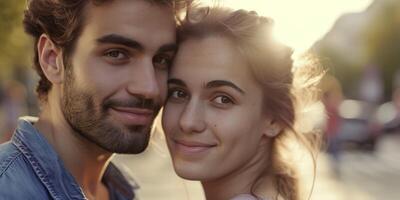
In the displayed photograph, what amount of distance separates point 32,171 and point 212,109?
76 centimetres

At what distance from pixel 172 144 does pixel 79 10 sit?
668 mm

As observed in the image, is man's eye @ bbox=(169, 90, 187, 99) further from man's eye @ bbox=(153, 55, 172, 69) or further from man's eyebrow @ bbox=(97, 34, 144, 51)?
man's eyebrow @ bbox=(97, 34, 144, 51)

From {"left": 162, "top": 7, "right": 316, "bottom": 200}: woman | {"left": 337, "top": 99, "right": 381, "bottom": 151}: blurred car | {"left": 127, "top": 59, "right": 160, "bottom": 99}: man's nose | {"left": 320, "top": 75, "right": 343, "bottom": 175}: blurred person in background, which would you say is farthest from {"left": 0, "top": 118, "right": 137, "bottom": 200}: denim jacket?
{"left": 337, "top": 99, "right": 381, "bottom": 151}: blurred car

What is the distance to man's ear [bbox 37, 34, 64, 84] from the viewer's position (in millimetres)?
3115

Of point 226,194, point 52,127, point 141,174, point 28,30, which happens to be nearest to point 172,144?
point 226,194

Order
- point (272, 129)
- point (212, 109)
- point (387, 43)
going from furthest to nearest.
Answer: point (387, 43) < point (272, 129) < point (212, 109)

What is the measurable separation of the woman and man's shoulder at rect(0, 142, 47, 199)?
2.13ft

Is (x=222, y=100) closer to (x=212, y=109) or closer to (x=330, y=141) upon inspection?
(x=212, y=109)

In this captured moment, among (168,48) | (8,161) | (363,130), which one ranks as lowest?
(363,130)

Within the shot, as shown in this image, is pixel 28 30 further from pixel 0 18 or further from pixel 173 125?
pixel 0 18

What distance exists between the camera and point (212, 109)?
3.06m

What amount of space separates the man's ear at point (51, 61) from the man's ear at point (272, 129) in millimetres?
876

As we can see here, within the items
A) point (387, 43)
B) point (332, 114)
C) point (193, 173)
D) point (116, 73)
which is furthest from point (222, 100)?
point (387, 43)

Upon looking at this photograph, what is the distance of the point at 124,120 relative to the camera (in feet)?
9.80
